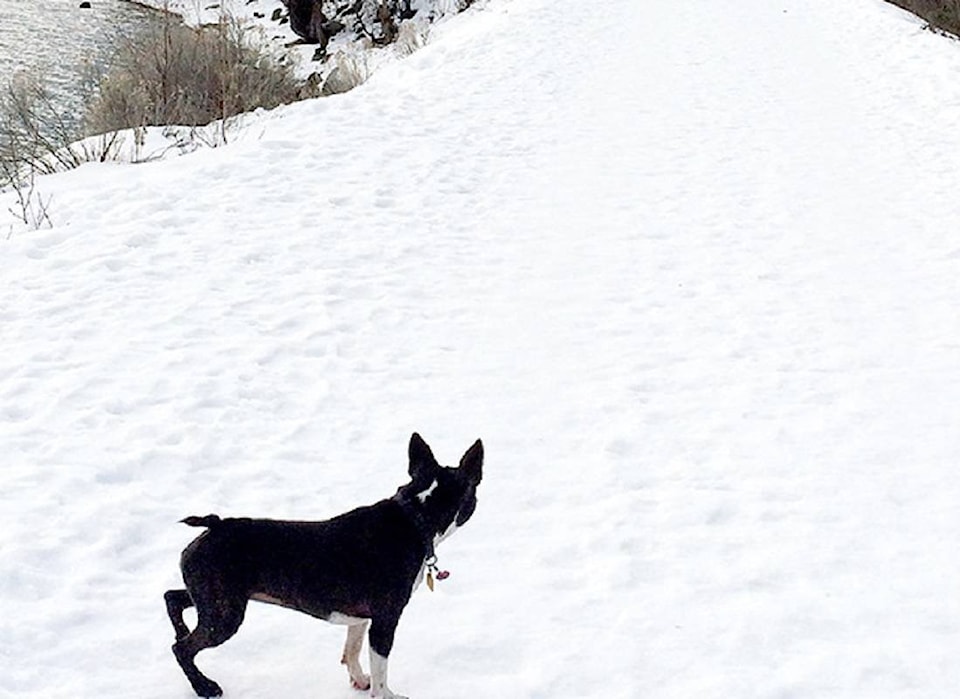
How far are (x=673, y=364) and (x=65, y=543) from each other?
3.47 meters

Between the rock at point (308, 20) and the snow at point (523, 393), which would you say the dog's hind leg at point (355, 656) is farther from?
the rock at point (308, 20)

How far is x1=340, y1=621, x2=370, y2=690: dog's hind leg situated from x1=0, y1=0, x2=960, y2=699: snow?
9cm

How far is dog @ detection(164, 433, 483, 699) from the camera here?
281cm

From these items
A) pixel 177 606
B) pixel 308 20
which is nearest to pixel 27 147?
pixel 177 606

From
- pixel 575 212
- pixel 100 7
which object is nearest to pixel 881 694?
pixel 575 212

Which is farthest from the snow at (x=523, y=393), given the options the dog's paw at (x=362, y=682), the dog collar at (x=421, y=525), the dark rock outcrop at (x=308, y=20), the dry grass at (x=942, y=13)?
the dark rock outcrop at (x=308, y=20)

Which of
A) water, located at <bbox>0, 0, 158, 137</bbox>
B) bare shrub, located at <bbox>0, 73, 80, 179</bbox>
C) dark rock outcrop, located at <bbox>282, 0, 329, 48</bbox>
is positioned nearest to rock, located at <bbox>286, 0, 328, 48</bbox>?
dark rock outcrop, located at <bbox>282, 0, 329, 48</bbox>

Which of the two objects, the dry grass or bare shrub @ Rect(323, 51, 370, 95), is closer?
the dry grass

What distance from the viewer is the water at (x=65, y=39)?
1612 centimetres

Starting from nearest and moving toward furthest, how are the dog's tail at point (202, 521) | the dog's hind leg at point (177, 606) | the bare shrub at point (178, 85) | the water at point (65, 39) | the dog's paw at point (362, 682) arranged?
the dog's tail at point (202, 521) < the dog's hind leg at point (177, 606) < the dog's paw at point (362, 682) < the bare shrub at point (178, 85) < the water at point (65, 39)

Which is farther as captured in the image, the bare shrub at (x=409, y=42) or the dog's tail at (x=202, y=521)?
the bare shrub at (x=409, y=42)

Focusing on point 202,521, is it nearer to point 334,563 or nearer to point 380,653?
point 334,563

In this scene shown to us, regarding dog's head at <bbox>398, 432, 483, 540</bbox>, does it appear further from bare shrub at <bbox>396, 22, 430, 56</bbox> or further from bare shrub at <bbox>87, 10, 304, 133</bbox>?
bare shrub at <bbox>396, 22, 430, 56</bbox>

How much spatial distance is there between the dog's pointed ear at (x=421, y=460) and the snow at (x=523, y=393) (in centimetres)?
80
